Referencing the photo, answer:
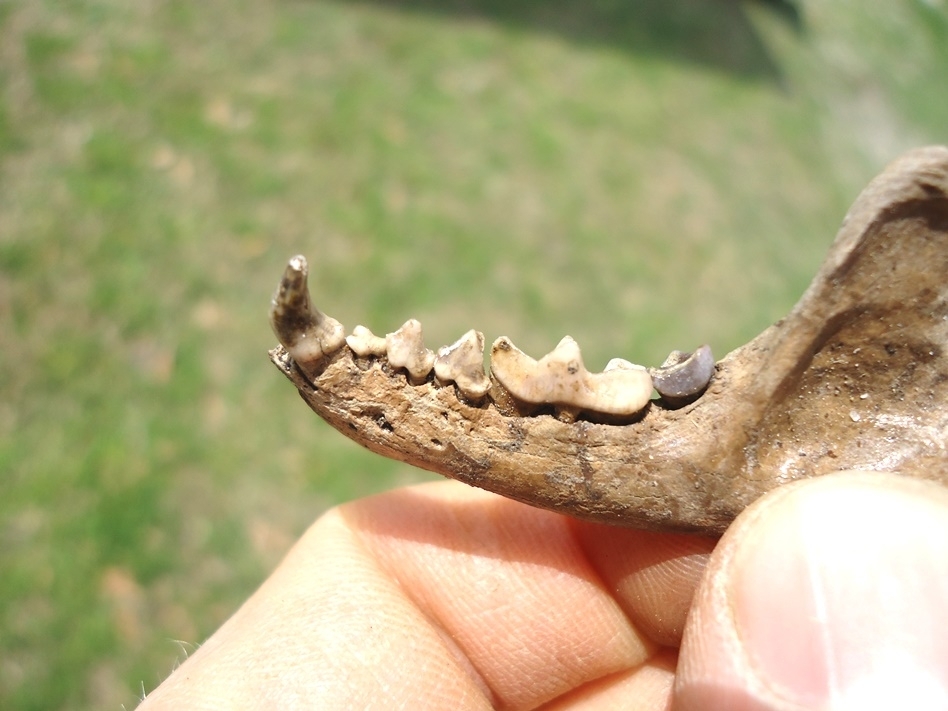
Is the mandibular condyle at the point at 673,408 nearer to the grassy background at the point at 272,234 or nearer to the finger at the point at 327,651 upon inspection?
the finger at the point at 327,651

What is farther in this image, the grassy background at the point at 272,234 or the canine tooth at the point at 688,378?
the grassy background at the point at 272,234

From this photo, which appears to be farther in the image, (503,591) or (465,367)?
(503,591)

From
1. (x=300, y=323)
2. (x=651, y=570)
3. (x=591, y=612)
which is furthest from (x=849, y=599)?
(x=300, y=323)

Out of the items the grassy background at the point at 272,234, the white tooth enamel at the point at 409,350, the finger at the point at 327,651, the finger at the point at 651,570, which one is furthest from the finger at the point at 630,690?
the grassy background at the point at 272,234

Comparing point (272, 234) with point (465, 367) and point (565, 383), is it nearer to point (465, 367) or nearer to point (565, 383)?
point (465, 367)

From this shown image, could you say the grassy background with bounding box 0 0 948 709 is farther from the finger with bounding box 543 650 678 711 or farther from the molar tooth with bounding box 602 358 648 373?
the molar tooth with bounding box 602 358 648 373

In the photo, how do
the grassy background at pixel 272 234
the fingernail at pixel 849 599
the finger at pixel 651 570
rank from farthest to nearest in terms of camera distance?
1. the grassy background at pixel 272 234
2. the finger at pixel 651 570
3. the fingernail at pixel 849 599
